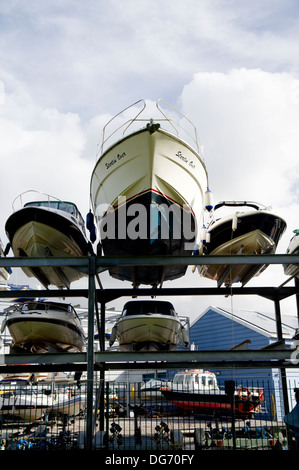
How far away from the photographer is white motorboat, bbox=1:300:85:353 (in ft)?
31.2

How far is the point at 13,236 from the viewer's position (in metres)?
9.65

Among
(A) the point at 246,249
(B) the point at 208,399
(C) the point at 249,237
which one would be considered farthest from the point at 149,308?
(B) the point at 208,399

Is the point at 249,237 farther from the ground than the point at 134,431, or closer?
farther from the ground

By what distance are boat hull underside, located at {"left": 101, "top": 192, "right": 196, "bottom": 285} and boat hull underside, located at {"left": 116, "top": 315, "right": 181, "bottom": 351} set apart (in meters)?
1.22

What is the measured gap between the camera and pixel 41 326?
31.4 feet

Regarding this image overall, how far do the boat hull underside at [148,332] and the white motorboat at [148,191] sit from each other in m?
1.39

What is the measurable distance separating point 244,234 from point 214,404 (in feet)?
27.9

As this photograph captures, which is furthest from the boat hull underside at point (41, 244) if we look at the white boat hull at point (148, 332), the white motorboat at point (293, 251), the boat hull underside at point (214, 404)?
the boat hull underside at point (214, 404)

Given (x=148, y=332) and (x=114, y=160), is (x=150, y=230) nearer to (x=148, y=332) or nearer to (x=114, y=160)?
(x=114, y=160)

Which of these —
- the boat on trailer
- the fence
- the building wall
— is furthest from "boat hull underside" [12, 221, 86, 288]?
the building wall
